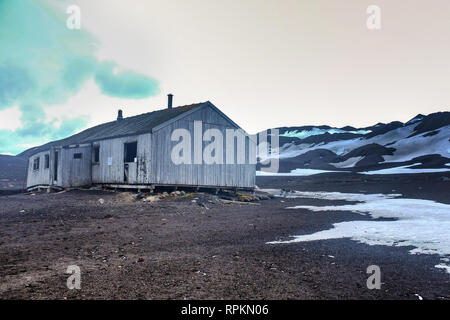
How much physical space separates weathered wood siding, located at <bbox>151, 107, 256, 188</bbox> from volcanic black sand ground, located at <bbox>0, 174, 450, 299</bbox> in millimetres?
9270

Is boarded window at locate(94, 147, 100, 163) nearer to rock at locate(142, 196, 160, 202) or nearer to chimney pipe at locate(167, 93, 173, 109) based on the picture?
chimney pipe at locate(167, 93, 173, 109)

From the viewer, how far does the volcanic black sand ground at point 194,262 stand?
454 cm

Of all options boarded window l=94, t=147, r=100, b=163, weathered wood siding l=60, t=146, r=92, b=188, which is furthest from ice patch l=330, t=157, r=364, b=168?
weathered wood siding l=60, t=146, r=92, b=188

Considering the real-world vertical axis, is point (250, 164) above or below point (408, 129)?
below

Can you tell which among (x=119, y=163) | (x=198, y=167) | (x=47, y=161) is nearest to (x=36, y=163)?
(x=47, y=161)

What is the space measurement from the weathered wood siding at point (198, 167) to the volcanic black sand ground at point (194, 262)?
9270 mm

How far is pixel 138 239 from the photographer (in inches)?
330

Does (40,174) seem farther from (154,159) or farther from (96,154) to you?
(154,159)

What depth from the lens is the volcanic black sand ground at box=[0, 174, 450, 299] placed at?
4.54 m

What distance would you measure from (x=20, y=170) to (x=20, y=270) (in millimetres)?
66151

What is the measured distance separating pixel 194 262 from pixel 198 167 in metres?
16.4

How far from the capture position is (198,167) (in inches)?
883
